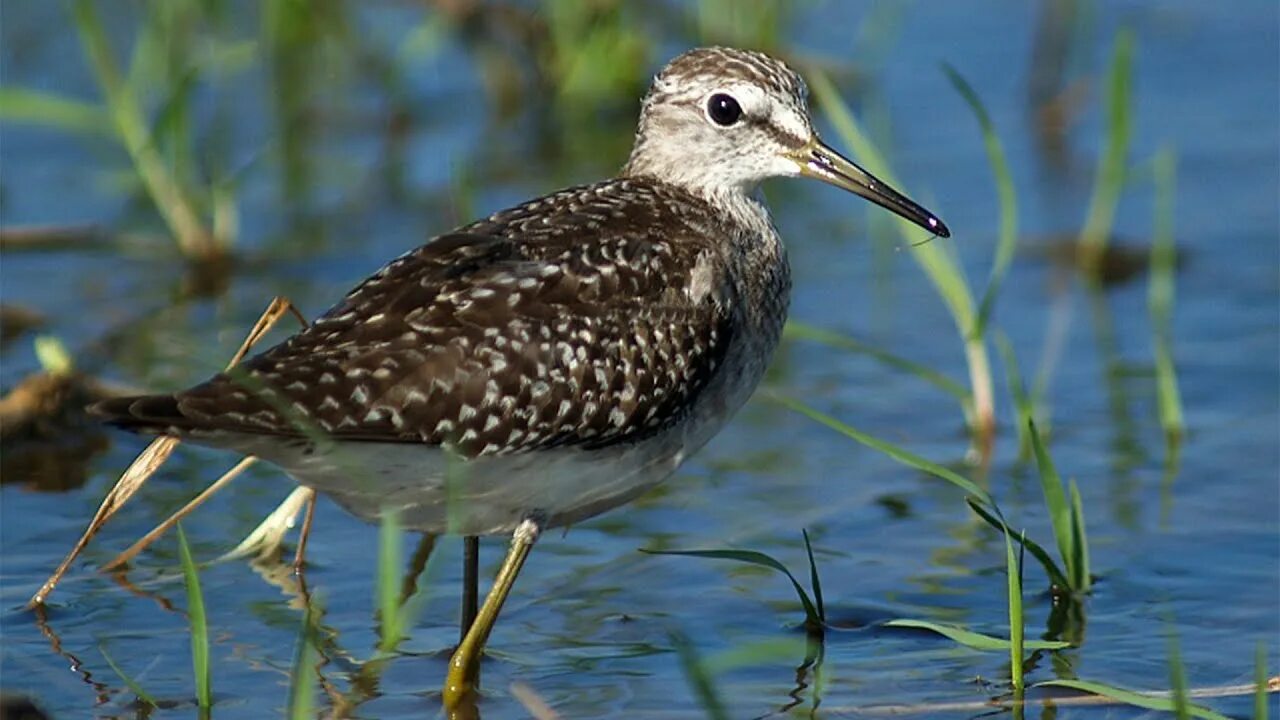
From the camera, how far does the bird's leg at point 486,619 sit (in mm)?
8375

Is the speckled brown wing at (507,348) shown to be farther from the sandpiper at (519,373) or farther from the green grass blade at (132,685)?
the green grass blade at (132,685)

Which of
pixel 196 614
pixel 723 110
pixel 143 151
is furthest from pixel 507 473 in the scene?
pixel 143 151

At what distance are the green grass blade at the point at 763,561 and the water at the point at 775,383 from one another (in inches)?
7.2

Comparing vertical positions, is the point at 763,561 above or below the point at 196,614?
above

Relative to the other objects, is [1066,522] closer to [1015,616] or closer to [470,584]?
[1015,616]

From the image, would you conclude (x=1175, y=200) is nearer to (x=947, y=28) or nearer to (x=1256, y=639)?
(x=947, y=28)

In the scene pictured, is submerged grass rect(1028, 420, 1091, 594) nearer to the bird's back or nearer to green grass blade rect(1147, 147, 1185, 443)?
the bird's back

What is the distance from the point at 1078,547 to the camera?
29.7ft

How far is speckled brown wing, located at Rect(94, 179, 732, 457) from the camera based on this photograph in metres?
7.79

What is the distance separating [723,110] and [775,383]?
258 centimetres

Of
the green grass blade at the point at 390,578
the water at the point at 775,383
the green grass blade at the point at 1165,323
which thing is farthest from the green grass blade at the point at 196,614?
the green grass blade at the point at 1165,323

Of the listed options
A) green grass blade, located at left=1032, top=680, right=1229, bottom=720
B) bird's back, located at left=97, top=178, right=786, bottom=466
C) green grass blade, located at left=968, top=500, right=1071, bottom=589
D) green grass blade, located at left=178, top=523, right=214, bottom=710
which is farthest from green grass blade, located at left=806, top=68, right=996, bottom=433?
green grass blade, located at left=178, top=523, right=214, bottom=710

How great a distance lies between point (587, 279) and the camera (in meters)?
8.51

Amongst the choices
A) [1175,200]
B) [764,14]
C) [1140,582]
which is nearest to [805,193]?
[764,14]
